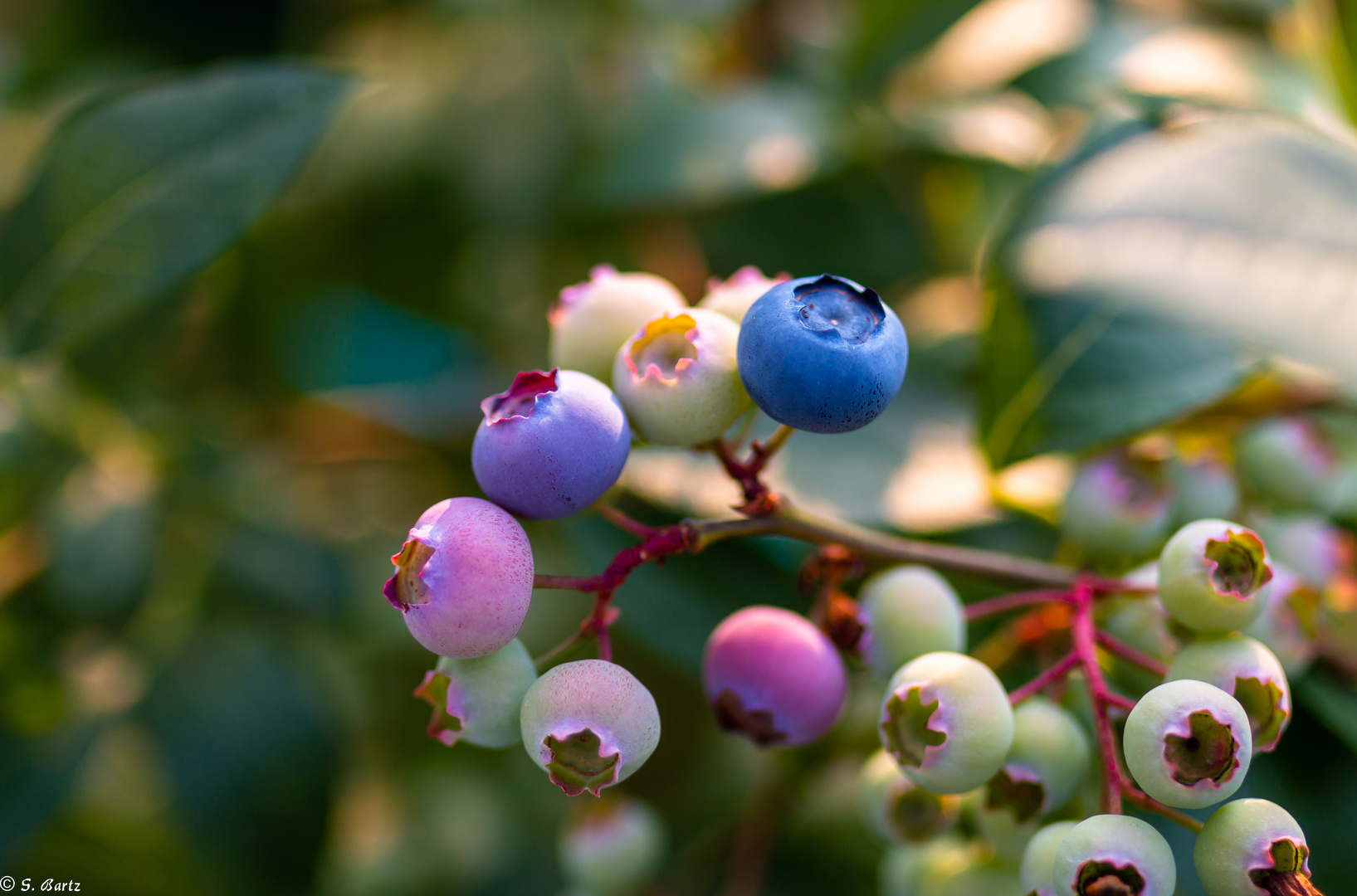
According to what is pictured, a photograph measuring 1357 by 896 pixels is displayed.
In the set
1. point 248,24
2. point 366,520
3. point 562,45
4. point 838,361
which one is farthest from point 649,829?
point 248,24

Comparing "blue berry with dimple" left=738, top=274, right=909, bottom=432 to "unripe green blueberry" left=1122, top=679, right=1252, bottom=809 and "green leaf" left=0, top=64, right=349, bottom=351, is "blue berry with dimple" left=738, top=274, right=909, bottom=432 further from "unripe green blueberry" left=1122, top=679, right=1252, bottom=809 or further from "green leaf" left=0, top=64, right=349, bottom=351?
"green leaf" left=0, top=64, right=349, bottom=351

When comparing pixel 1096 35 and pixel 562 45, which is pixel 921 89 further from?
pixel 562 45

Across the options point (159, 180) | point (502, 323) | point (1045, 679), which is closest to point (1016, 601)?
point (1045, 679)

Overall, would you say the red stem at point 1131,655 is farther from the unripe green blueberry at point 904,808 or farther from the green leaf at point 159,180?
the green leaf at point 159,180

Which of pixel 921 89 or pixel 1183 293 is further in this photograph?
pixel 921 89

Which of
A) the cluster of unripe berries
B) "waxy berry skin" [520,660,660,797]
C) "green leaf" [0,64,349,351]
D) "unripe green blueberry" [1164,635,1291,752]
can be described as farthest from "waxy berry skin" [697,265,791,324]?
"green leaf" [0,64,349,351]

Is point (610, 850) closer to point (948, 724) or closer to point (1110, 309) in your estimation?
point (948, 724)
